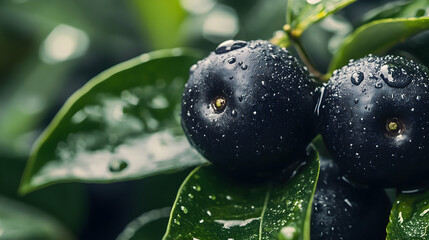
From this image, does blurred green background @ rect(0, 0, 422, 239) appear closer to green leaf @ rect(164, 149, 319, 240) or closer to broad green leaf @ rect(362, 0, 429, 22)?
broad green leaf @ rect(362, 0, 429, 22)

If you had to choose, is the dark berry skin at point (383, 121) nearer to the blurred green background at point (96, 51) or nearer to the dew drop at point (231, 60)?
the dew drop at point (231, 60)

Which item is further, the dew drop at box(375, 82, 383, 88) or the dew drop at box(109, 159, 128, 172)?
the dew drop at box(109, 159, 128, 172)

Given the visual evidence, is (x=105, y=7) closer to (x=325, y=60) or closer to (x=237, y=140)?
(x=325, y=60)

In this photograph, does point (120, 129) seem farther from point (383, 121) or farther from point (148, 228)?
point (383, 121)

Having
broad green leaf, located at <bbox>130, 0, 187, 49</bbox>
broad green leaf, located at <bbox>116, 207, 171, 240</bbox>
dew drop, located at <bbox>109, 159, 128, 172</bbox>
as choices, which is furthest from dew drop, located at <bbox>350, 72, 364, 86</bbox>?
broad green leaf, located at <bbox>130, 0, 187, 49</bbox>

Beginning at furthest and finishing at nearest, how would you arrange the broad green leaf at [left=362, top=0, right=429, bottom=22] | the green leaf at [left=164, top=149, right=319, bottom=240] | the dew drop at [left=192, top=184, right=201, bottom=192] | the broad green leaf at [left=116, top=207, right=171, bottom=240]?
1. the broad green leaf at [left=116, top=207, right=171, bottom=240]
2. the broad green leaf at [left=362, top=0, right=429, bottom=22]
3. the dew drop at [left=192, top=184, right=201, bottom=192]
4. the green leaf at [left=164, top=149, right=319, bottom=240]

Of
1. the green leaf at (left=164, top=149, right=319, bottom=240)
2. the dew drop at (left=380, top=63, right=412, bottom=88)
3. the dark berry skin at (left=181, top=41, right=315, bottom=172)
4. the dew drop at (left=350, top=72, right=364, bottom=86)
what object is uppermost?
the dew drop at (left=380, top=63, right=412, bottom=88)
